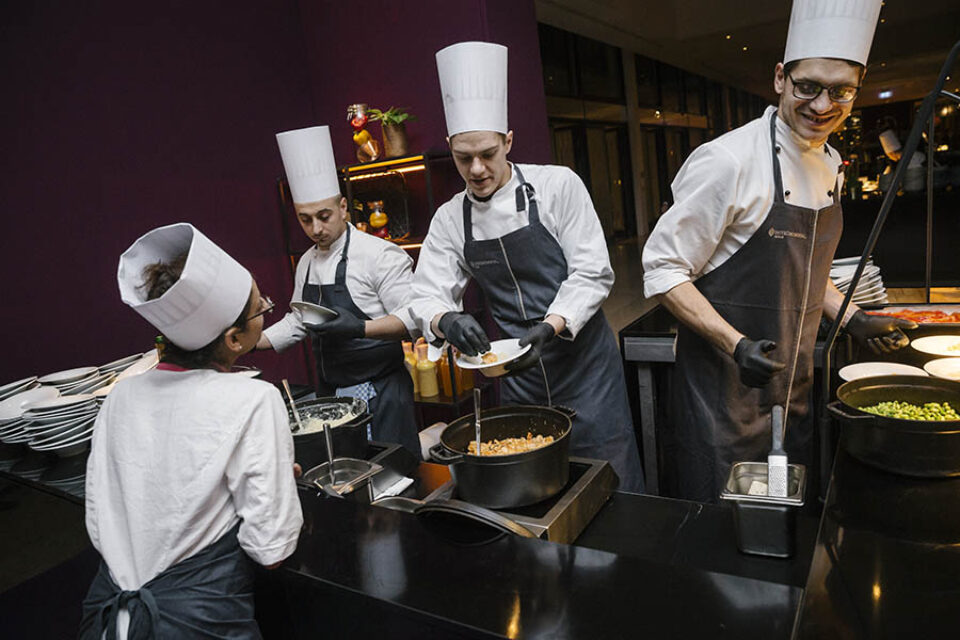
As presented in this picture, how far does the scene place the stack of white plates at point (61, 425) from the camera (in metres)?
2.15

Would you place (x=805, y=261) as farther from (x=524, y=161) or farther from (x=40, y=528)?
(x=40, y=528)

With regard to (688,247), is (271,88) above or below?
above

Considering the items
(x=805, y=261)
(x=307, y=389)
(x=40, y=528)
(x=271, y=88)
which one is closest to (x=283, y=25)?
(x=271, y=88)

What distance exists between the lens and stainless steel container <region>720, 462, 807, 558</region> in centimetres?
105

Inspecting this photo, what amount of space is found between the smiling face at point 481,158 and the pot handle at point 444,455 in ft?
3.50

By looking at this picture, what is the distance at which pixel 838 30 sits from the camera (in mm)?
1608

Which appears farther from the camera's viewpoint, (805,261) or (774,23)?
(774,23)

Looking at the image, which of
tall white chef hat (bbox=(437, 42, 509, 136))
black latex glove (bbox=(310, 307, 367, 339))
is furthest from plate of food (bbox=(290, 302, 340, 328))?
tall white chef hat (bbox=(437, 42, 509, 136))

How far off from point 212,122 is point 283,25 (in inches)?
35.8

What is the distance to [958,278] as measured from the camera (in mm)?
3236

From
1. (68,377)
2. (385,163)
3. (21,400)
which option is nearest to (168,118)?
(385,163)

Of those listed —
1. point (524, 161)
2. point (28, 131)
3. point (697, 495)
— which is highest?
point (28, 131)

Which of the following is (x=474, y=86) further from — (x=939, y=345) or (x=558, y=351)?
(x=939, y=345)

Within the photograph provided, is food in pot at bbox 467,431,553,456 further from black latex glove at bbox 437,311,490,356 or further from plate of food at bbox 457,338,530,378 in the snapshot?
black latex glove at bbox 437,311,490,356
